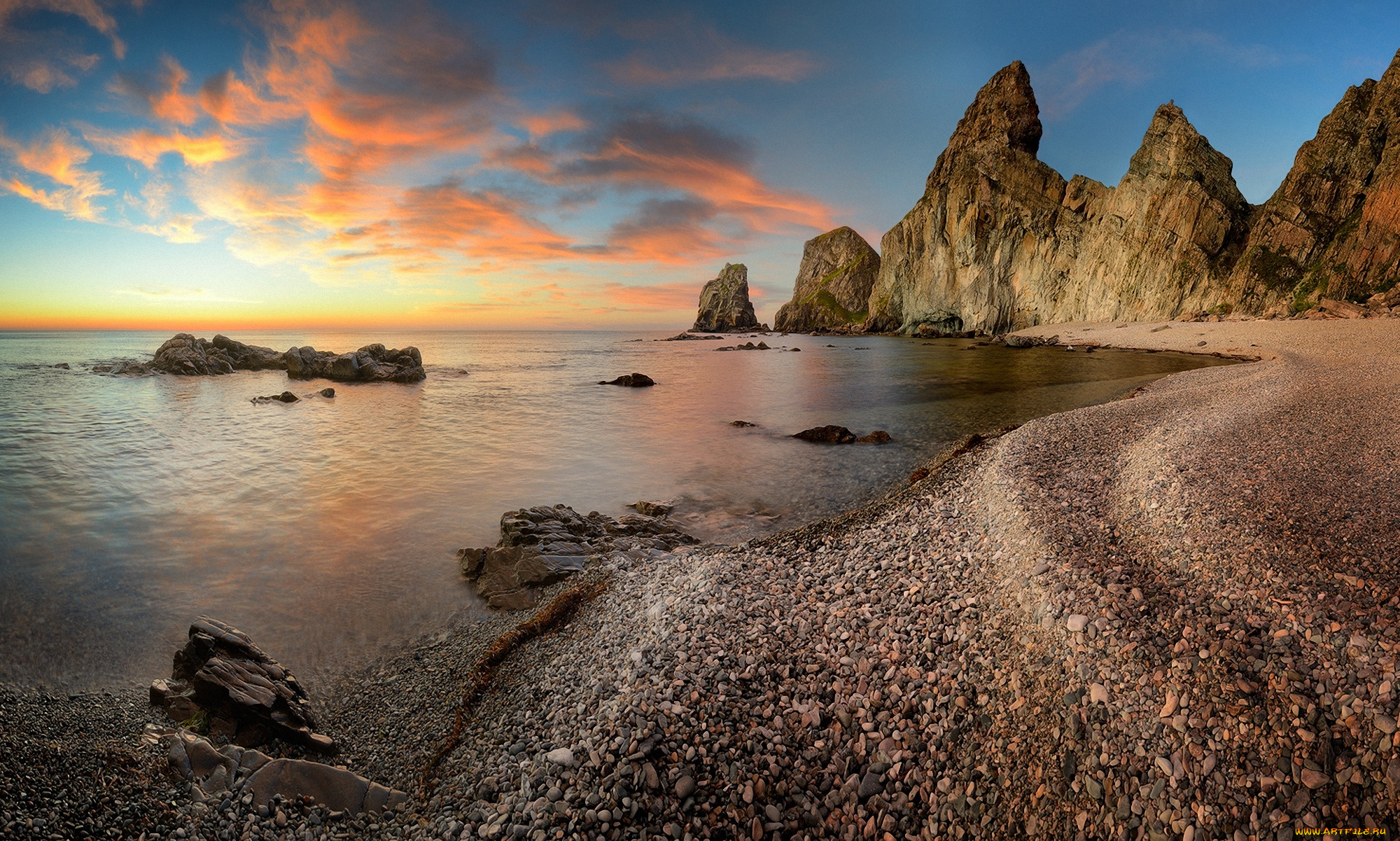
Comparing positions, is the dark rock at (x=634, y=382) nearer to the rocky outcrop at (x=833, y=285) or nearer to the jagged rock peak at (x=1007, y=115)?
the jagged rock peak at (x=1007, y=115)

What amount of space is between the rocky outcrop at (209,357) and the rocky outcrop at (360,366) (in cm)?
664

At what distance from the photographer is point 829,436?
19.1m

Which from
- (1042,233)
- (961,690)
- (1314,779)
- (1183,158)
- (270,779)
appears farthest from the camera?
(1042,233)

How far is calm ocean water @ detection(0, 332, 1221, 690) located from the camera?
8.07m

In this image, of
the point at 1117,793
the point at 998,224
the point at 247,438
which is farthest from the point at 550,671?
the point at 998,224

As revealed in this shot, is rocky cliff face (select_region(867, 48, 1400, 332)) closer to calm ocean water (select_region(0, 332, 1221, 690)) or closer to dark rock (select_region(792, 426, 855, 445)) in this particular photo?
calm ocean water (select_region(0, 332, 1221, 690))

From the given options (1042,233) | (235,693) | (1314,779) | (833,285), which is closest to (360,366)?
(235,693)

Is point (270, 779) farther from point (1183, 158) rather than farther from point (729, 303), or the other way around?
point (729, 303)

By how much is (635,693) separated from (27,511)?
54.0ft

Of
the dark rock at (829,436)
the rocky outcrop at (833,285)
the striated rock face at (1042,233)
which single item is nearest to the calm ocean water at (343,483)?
the dark rock at (829,436)

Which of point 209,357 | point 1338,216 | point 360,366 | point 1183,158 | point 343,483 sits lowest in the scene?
point 343,483

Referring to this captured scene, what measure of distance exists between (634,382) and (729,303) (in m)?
149

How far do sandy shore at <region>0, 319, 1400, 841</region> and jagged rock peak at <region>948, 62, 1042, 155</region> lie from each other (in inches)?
4614

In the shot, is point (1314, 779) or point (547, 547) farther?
point (547, 547)
